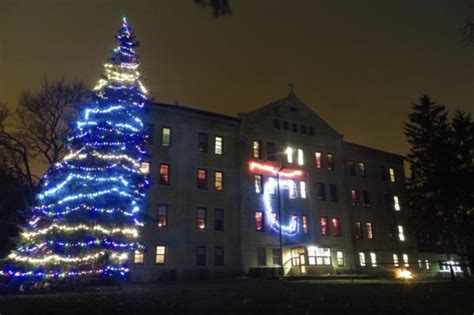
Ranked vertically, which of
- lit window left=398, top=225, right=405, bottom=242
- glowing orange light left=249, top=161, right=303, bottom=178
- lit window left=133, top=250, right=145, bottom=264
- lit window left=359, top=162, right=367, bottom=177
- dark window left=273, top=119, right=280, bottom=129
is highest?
dark window left=273, top=119, right=280, bottom=129

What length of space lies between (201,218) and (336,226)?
1490 cm

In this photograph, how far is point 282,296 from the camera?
11.7 m

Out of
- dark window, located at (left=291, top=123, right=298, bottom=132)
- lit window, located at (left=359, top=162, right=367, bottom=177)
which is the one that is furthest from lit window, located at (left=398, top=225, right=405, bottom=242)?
dark window, located at (left=291, top=123, right=298, bottom=132)

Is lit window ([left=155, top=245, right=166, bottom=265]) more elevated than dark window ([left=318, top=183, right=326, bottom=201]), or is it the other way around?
dark window ([left=318, top=183, right=326, bottom=201])

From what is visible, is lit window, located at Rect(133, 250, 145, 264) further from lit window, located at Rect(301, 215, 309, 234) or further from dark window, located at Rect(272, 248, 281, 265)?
lit window, located at Rect(301, 215, 309, 234)

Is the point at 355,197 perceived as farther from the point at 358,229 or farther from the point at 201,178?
the point at 201,178

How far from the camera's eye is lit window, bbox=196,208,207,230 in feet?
105

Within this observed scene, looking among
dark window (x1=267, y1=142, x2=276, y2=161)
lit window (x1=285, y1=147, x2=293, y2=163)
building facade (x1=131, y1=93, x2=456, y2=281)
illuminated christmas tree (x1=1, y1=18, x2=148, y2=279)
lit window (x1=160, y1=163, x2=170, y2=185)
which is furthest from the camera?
lit window (x1=285, y1=147, x2=293, y2=163)

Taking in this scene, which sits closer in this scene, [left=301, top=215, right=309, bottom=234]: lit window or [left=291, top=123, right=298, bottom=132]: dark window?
[left=301, top=215, right=309, bottom=234]: lit window

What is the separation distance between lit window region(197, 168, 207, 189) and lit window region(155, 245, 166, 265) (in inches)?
235

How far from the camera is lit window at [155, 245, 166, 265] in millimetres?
29547

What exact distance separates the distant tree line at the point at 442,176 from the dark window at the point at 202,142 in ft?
68.4

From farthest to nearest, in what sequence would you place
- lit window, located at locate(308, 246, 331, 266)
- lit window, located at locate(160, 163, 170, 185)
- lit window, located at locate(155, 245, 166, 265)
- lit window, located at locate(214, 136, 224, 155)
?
1. lit window, located at locate(308, 246, 331, 266)
2. lit window, located at locate(214, 136, 224, 155)
3. lit window, located at locate(160, 163, 170, 185)
4. lit window, located at locate(155, 245, 166, 265)

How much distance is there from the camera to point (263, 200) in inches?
1393
